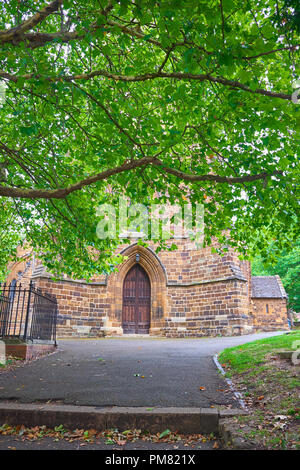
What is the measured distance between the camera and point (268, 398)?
4219mm

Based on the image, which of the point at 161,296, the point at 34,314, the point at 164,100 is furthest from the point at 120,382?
the point at 161,296

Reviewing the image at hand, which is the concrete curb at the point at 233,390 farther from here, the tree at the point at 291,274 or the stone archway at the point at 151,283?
the tree at the point at 291,274

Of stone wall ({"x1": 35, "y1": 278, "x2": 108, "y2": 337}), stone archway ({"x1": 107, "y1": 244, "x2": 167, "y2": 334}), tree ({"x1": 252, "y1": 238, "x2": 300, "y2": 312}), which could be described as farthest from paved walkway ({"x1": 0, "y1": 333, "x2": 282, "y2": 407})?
tree ({"x1": 252, "y1": 238, "x2": 300, "y2": 312})

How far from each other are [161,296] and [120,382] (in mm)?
12652

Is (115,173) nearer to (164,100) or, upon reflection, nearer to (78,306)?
(164,100)

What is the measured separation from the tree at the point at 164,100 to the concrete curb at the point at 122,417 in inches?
122

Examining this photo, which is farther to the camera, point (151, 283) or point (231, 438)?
point (151, 283)

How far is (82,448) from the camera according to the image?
10.9 feet

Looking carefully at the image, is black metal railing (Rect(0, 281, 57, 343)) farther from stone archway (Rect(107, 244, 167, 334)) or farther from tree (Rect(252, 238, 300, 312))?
tree (Rect(252, 238, 300, 312))

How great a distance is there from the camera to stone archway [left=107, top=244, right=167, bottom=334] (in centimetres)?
1775

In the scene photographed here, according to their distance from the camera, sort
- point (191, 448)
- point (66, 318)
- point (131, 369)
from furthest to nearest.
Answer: point (66, 318) < point (131, 369) < point (191, 448)
